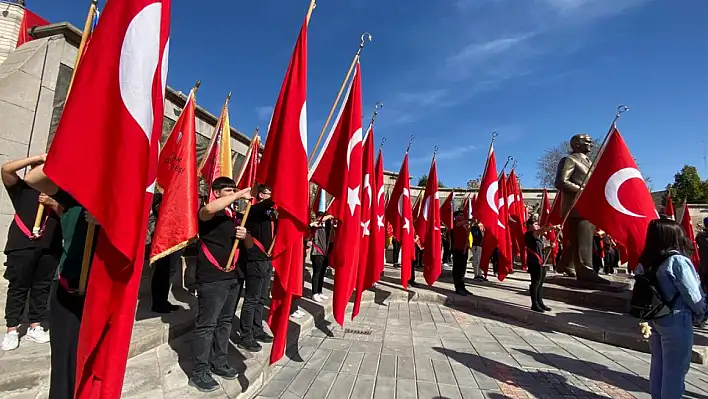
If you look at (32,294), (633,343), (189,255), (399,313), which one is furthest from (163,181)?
(633,343)

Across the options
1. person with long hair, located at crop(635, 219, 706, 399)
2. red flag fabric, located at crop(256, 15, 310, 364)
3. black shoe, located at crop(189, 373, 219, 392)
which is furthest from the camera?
red flag fabric, located at crop(256, 15, 310, 364)

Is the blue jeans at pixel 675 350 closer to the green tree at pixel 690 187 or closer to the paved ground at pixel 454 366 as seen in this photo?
the paved ground at pixel 454 366

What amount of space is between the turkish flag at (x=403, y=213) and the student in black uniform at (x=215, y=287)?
4.94m

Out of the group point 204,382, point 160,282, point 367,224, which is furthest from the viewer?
point 367,224

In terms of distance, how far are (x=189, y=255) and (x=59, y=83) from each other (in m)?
3.87

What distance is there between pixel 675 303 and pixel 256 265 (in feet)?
13.6

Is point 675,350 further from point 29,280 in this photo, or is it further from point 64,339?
point 29,280

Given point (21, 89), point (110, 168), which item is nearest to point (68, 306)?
point (110, 168)

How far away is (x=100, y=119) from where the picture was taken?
6.72 ft

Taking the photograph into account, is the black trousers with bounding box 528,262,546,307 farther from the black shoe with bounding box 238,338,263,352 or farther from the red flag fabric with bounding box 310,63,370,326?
the black shoe with bounding box 238,338,263,352

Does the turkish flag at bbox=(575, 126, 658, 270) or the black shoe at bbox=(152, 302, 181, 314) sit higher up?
the turkish flag at bbox=(575, 126, 658, 270)

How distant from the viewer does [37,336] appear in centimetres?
353

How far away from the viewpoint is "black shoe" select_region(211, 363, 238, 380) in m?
3.50

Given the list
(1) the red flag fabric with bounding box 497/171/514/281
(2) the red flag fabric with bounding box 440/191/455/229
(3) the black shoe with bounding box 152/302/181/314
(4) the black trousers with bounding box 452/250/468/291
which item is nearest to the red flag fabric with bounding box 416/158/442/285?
(4) the black trousers with bounding box 452/250/468/291
